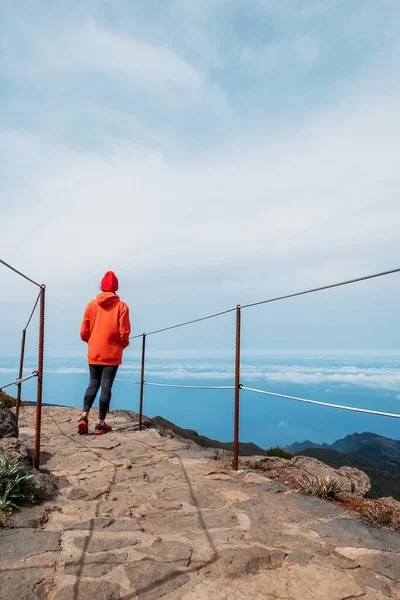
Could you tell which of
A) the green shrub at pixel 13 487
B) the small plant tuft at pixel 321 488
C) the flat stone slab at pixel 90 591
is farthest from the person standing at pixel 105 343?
the flat stone slab at pixel 90 591

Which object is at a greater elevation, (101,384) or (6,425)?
(101,384)

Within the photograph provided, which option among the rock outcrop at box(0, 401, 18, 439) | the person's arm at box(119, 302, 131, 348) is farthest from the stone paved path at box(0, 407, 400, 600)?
the person's arm at box(119, 302, 131, 348)

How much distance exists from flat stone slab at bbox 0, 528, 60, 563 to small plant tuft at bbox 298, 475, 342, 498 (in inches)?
86.6

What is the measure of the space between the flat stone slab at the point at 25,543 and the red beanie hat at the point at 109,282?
4468 mm

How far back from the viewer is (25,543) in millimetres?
2770

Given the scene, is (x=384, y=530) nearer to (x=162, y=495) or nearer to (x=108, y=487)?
(x=162, y=495)

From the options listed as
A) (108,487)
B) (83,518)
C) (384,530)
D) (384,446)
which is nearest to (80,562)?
(83,518)

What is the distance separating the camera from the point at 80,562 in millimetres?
2566

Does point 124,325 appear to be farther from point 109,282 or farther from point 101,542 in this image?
point 101,542

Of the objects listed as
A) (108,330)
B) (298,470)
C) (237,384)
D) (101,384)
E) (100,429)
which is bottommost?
(298,470)

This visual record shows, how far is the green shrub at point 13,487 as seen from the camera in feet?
10.7

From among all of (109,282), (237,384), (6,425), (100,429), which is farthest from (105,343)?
(237,384)

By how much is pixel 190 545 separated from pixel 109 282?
4838mm

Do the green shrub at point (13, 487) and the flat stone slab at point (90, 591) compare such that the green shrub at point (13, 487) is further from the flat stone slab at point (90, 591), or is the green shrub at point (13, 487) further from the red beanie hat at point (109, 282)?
the red beanie hat at point (109, 282)
